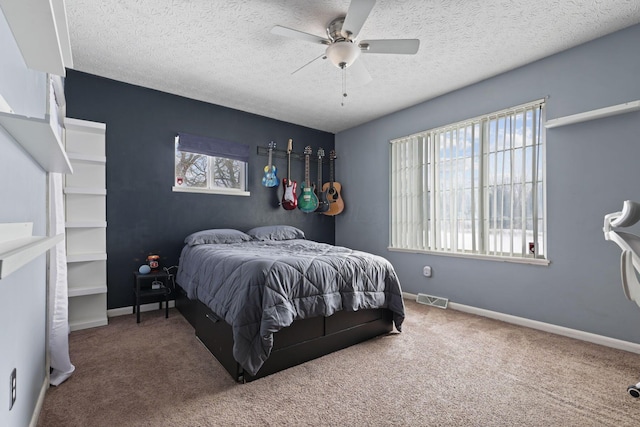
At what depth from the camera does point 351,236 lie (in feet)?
15.8

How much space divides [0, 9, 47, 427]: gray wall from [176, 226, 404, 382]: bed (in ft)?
3.01

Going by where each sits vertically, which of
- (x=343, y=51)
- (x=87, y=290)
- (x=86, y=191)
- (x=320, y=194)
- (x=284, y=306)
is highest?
(x=343, y=51)

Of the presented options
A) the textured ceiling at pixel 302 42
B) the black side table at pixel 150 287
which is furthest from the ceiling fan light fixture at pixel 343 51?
the black side table at pixel 150 287

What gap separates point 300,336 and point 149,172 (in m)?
2.59

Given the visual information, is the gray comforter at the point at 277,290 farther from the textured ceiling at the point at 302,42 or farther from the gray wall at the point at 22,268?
the textured ceiling at the point at 302,42

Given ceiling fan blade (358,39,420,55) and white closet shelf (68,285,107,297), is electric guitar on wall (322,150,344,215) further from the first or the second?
white closet shelf (68,285,107,297)

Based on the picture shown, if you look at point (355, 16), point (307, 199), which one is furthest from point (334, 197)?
point (355, 16)

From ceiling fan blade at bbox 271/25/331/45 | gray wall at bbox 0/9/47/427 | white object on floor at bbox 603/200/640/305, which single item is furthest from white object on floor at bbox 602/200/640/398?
gray wall at bbox 0/9/47/427

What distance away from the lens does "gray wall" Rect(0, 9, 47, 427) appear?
973mm

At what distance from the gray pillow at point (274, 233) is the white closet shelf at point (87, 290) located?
1.59 meters

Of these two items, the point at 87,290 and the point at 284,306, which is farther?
the point at 87,290

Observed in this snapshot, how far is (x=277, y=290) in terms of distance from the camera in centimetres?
→ 193

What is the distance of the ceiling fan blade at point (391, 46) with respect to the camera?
2111mm

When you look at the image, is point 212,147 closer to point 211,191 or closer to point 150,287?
point 211,191
